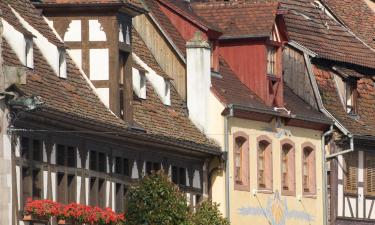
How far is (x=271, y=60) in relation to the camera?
222 feet

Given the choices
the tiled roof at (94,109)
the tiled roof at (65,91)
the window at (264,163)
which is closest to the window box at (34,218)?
the tiled roof at (94,109)

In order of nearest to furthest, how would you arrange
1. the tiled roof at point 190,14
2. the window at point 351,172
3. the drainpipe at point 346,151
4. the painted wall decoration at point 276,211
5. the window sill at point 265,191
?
the tiled roof at point 190,14, the painted wall decoration at point 276,211, the window sill at point 265,191, the drainpipe at point 346,151, the window at point 351,172

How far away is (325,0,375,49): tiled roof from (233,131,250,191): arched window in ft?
48.2

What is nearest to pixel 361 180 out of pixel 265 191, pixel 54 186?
pixel 265 191

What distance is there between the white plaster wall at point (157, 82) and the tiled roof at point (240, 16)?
6057mm

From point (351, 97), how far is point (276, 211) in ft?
26.2

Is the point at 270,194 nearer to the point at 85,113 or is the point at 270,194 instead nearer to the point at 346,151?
the point at 346,151

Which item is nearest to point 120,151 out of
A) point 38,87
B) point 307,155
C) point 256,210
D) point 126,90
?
point 126,90

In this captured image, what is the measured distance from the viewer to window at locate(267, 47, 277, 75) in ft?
221

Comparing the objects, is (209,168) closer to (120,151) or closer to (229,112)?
(229,112)

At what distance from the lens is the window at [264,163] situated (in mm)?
65750

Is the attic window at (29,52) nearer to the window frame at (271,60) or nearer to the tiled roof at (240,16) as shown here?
the tiled roof at (240,16)

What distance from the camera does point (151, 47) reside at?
6334 cm

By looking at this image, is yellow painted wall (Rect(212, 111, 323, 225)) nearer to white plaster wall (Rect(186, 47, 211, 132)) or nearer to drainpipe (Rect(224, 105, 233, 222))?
drainpipe (Rect(224, 105, 233, 222))
